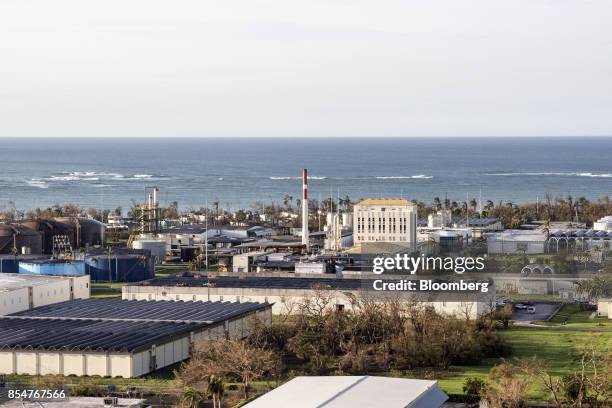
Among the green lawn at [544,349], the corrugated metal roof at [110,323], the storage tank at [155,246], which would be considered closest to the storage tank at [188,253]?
the storage tank at [155,246]

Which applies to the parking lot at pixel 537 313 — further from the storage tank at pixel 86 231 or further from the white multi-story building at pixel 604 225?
the storage tank at pixel 86 231

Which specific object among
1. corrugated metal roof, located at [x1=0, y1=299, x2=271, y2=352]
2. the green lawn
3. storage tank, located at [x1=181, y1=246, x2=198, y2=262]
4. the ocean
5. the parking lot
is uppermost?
the ocean

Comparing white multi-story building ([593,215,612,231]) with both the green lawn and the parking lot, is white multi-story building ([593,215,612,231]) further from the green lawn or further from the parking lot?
the green lawn

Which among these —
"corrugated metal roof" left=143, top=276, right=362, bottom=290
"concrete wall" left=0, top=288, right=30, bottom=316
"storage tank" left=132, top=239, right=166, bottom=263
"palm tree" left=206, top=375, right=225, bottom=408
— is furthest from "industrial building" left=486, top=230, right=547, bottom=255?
"palm tree" left=206, top=375, right=225, bottom=408

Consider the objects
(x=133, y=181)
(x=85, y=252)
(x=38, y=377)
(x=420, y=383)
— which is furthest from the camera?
(x=133, y=181)

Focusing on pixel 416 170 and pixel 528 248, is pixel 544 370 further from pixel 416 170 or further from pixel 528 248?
pixel 416 170

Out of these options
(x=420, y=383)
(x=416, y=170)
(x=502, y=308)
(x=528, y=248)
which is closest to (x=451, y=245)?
(x=528, y=248)
